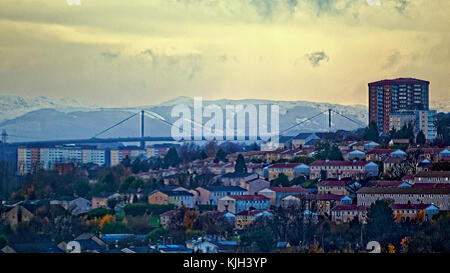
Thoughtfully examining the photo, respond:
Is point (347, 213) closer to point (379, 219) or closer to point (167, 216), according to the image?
point (379, 219)

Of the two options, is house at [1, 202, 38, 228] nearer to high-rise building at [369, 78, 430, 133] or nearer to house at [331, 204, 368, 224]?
house at [331, 204, 368, 224]

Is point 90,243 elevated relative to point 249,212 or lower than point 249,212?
lower

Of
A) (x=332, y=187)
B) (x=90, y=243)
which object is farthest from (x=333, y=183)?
(x=90, y=243)

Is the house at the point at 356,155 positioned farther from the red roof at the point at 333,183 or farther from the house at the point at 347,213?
the house at the point at 347,213

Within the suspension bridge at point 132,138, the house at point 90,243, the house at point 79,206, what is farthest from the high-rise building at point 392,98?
the house at point 90,243
